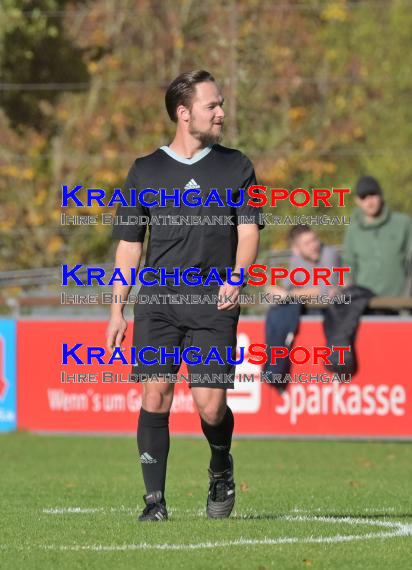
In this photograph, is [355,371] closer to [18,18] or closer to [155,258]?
[155,258]

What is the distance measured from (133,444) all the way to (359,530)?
7.13 metres

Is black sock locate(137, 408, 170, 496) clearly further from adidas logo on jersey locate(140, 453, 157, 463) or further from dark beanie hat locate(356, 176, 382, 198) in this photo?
dark beanie hat locate(356, 176, 382, 198)

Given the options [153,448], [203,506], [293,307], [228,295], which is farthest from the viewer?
[293,307]

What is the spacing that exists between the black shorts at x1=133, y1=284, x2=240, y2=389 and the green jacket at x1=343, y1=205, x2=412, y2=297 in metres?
7.14

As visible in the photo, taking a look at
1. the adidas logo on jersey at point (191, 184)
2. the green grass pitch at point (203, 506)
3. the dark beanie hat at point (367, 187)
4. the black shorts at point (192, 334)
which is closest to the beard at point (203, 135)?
the adidas logo on jersey at point (191, 184)

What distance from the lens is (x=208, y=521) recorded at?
854cm

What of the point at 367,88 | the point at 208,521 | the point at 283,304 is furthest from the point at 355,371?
the point at 367,88

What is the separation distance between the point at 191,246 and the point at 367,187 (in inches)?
272

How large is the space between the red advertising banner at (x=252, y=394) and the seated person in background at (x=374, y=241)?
2.03 ft

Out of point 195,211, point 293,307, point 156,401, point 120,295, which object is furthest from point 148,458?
point 293,307

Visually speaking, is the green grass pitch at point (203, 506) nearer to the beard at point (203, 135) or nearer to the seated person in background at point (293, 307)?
the seated person in background at point (293, 307)

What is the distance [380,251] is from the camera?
15336 millimetres

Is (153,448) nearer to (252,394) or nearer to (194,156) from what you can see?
(194,156)

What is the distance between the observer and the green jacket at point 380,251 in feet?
50.2
